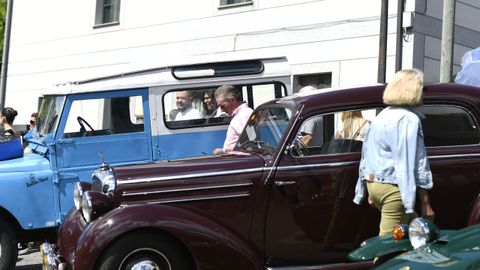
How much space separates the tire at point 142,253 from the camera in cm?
475

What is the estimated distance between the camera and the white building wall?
515 inches

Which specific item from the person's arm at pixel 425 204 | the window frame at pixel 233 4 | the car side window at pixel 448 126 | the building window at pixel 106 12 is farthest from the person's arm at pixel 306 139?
the building window at pixel 106 12

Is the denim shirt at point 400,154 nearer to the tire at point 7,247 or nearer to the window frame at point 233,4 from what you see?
the tire at point 7,247

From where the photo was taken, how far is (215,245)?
4.87 metres

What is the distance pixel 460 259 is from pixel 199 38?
529 inches

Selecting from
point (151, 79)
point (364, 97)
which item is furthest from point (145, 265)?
point (151, 79)

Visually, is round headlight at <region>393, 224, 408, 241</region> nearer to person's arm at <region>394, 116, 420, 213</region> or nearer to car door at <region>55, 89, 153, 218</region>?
person's arm at <region>394, 116, 420, 213</region>

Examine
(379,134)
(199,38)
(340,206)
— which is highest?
(199,38)

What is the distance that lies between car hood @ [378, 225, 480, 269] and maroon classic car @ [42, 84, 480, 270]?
1258mm

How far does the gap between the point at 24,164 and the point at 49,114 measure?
0.75m

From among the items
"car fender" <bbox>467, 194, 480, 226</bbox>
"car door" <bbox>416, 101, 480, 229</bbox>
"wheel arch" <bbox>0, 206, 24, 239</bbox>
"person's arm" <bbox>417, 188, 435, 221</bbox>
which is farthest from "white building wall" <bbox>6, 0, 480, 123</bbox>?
"person's arm" <bbox>417, 188, 435, 221</bbox>

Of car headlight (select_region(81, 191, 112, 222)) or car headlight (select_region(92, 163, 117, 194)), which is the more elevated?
car headlight (select_region(92, 163, 117, 194))

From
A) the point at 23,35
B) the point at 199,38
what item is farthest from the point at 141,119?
the point at 23,35

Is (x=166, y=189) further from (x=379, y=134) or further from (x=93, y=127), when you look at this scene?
(x=93, y=127)
